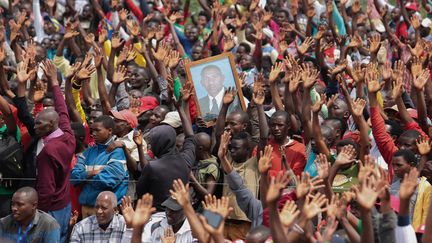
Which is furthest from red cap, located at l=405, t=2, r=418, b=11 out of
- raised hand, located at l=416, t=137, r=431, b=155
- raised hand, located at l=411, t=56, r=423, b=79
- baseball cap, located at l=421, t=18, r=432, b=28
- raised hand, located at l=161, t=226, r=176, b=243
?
raised hand, located at l=161, t=226, r=176, b=243

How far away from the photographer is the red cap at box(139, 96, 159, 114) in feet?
38.5

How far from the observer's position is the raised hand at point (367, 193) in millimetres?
6762

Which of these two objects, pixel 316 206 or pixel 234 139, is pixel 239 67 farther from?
pixel 316 206

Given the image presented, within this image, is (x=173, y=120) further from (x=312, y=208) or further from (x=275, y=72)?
(x=312, y=208)

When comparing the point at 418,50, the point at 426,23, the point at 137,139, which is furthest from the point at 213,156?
the point at 426,23

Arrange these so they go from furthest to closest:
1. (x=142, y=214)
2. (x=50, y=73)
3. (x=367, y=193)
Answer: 1. (x=50, y=73)
2. (x=142, y=214)
3. (x=367, y=193)

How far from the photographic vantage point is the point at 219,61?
449 inches

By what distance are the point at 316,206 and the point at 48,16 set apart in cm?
1124

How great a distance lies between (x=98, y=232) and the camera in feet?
29.9

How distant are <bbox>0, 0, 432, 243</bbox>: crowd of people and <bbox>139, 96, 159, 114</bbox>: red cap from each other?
2 cm

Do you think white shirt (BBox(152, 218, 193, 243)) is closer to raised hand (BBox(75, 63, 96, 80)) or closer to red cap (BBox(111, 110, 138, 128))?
red cap (BBox(111, 110, 138, 128))

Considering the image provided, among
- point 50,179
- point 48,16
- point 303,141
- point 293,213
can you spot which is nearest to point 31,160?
point 50,179

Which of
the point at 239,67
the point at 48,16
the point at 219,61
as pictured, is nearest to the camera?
the point at 219,61

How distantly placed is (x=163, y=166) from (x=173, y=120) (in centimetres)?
139
